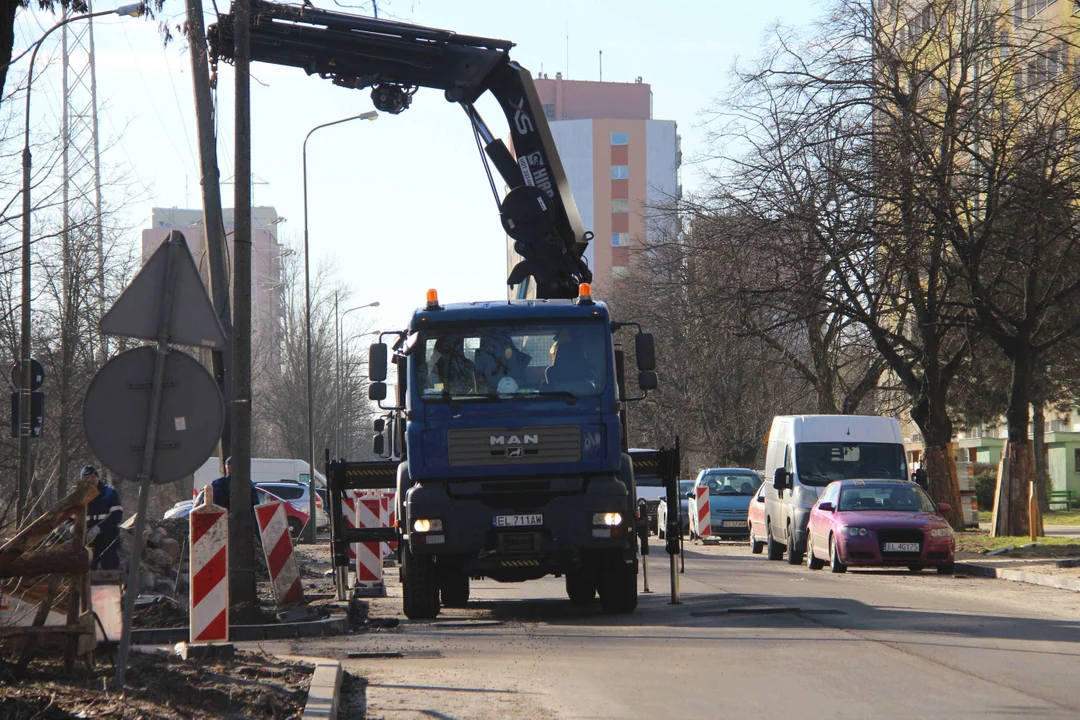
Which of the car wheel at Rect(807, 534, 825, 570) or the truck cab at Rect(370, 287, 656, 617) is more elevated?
the truck cab at Rect(370, 287, 656, 617)

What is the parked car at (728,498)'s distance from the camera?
3594 centimetres

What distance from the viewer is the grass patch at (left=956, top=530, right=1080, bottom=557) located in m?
23.3

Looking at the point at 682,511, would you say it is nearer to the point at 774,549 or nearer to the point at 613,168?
the point at 774,549

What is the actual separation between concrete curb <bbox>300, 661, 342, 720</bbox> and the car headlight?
429cm

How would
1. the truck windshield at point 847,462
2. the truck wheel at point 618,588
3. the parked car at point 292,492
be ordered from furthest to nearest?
1. the parked car at point 292,492
2. the truck windshield at point 847,462
3. the truck wheel at point 618,588

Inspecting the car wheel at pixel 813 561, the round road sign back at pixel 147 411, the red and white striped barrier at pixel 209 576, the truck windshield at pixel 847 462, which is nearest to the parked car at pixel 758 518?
the truck windshield at pixel 847 462

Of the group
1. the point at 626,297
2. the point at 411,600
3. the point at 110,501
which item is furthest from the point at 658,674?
the point at 626,297

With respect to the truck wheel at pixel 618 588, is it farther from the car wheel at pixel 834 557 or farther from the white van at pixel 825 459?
the white van at pixel 825 459

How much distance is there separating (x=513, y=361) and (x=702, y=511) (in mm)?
20649

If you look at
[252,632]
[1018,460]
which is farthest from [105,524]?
[1018,460]

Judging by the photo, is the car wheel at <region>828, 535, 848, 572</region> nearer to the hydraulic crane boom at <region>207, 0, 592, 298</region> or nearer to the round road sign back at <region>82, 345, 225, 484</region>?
the hydraulic crane boom at <region>207, 0, 592, 298</region>

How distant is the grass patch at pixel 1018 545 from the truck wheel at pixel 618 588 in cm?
1092

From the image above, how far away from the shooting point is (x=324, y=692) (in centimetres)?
804

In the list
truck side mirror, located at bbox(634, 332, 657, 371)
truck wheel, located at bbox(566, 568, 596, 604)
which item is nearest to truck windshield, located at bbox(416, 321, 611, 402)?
truck side mirror, located at bbox(634, 332, 657, 371)
